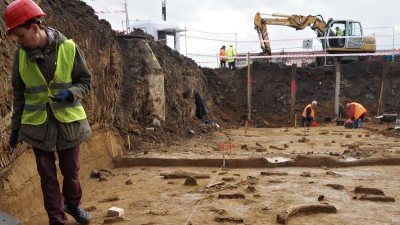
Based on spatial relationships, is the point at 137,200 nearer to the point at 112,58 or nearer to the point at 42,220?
the point at 42,220

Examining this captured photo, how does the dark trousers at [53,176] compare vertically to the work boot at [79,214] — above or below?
above

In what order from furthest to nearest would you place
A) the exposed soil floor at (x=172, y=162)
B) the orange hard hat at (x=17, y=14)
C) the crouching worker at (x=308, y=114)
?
the crouching worker at (x=308, y=114)
the exposed soil floor at (x=172, y=162)
the orange hard hat at (x=17, y=14)

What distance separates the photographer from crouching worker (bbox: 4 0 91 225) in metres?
3.11

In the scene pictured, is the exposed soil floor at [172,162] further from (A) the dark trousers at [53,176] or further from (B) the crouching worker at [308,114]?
(B) the crouching worker at [308,114]

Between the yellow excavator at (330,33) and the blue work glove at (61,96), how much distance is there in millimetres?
16934

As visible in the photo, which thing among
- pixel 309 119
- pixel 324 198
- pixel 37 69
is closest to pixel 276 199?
pixel 324 198

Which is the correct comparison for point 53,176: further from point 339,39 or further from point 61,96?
point 339,39

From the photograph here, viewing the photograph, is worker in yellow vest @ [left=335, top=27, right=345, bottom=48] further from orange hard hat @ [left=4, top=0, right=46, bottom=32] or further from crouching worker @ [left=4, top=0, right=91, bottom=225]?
orange hard hat @ [left=4, top=0, right=46, bottom=32]

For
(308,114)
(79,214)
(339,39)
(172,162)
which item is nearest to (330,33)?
(339,39)

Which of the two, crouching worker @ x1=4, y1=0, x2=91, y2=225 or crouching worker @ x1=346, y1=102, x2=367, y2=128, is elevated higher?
crouching worker @ x1=4, y1=0, x2=91, y2=225

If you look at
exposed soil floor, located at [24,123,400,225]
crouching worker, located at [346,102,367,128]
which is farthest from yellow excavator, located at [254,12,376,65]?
exposed soil floor, located at [24,123,400,225]

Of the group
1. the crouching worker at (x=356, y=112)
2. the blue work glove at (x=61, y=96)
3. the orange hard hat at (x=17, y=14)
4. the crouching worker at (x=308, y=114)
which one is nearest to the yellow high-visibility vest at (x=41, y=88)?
the blue work glove at (x=61, y=96)

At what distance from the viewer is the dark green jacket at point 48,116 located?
124 inches

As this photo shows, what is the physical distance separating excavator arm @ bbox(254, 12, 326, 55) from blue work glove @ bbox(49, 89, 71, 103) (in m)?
17.9
